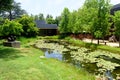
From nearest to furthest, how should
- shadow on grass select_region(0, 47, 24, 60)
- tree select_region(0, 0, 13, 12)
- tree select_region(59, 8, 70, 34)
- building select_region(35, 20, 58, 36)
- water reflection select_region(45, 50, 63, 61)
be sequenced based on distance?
shadow on grass select_region(0, 47, 24, 60)
water reflection select_region(45, 50, 63, 61)
tree select_region(0, 0, 13, 12)
tree select_region(59, 8, 70, 34)
building select_region(35, 20, 58, 36)

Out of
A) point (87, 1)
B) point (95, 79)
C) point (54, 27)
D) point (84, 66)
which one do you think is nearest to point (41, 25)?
point (54, 27)

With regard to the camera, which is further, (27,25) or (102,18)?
(27,25)

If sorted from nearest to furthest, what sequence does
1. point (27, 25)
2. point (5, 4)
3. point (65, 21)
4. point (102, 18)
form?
point (5, 4) → point (102, 18) → point (27, 25) → point (65, 21)

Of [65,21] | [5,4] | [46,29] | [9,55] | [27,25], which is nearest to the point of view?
[9,55]

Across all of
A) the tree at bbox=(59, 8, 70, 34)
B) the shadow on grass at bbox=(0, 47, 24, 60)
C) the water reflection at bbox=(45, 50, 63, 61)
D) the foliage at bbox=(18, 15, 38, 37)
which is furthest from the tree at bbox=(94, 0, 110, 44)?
the tree at bbox=(59, 8, 70, 34)

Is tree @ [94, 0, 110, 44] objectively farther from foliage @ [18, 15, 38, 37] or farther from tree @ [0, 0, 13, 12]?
foliage @ [18, 15, 38, 37]

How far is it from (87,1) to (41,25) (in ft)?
67.7

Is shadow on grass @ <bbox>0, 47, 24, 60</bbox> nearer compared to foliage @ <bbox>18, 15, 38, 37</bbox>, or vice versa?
shadow on grass @ <bbox>0, 47, 24, 60</bbox>

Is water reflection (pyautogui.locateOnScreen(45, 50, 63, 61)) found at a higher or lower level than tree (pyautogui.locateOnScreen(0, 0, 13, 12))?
lower

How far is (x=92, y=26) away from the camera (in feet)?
95.9

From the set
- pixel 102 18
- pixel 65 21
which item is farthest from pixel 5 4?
pixel 65 21

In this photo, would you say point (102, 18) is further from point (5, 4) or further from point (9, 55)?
point (9, 55)

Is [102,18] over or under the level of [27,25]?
over

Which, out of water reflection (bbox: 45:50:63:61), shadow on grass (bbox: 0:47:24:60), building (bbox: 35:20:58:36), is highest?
building (bbox: 35:20:58:36)
